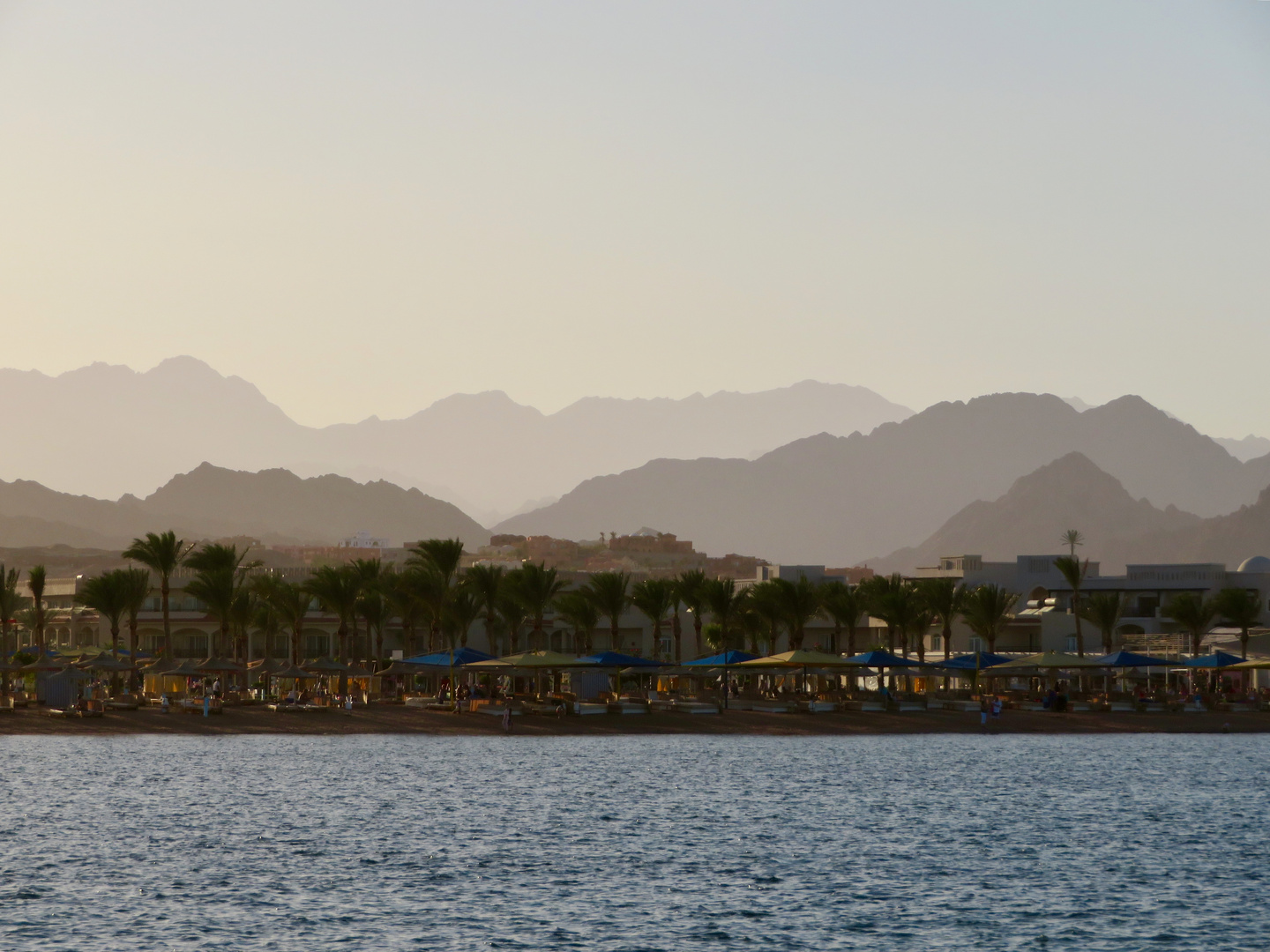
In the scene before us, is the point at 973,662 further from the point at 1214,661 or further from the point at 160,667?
the point at 160,667

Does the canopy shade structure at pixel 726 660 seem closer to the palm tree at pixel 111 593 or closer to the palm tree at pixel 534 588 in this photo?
the palm tree at pixel 534 588

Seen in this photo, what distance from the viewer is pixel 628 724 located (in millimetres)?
76500

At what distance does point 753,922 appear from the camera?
98.5ft

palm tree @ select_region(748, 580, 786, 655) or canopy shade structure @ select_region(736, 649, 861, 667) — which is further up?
palm tree @ select_region(748, 580, 786, 655)

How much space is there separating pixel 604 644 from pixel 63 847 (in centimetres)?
9869

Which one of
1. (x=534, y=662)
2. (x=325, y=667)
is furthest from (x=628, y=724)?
(x=325, y=667)

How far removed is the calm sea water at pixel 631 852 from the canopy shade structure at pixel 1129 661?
15.0 m

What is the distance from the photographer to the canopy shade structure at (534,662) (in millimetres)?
75562

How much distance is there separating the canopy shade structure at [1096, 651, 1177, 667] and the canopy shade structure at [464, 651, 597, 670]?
1022 inches

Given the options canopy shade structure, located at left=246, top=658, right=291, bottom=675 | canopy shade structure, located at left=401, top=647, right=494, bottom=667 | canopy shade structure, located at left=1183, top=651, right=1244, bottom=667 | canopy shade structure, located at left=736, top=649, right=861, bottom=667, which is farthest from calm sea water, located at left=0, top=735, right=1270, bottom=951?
canopy shade structure, located at left=246, top=658, right=291, bottom=675

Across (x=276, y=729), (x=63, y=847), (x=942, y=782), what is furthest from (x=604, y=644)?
(x=63, y=847)

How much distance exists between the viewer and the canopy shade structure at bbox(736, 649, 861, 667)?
7744 cm

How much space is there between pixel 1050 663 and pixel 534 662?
2571cm

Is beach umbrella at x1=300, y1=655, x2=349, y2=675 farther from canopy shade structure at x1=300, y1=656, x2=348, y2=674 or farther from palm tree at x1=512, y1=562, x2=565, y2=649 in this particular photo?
palm tree at x1=512, y1=562, x2=565, y2=649
